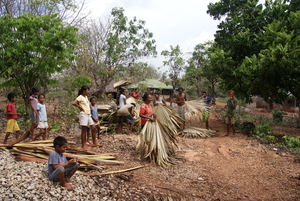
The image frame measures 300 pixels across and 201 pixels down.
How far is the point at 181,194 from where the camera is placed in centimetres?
320

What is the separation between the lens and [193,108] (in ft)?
23.2

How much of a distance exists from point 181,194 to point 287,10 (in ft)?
26.8

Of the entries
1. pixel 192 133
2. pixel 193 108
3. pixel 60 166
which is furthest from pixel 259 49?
pixel 60 166

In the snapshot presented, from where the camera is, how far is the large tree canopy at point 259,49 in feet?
21.4

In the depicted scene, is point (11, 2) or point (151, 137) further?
point (11, 2)

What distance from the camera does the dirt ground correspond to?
3314mm

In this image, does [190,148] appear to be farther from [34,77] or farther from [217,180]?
[34,77]

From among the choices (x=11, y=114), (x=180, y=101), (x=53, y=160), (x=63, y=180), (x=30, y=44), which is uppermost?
(x=30, y=44)

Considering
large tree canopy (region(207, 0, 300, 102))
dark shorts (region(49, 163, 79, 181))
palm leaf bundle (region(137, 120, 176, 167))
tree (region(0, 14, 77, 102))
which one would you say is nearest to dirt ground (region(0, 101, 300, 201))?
palm leaf bundle (region(137, 120, 176, 167))

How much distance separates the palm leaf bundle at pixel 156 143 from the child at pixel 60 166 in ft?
5.04

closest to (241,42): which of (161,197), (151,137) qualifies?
(151,137)

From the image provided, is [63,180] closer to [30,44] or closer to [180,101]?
[180,101]

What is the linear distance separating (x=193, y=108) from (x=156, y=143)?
3.02 meters

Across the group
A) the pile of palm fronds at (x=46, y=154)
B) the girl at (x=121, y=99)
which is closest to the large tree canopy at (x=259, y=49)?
the girl at (x=121, y=99)
